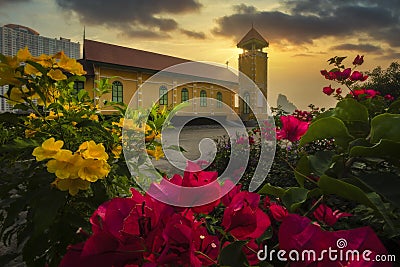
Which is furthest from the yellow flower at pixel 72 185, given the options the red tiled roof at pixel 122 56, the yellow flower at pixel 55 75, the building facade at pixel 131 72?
the red tiled roof at pixel 122 56

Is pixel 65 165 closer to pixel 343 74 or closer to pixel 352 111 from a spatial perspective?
pixel 352 111

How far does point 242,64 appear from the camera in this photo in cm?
2592

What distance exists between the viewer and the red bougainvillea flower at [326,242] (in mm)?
289

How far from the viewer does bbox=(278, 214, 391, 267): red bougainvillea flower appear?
289 millimetres

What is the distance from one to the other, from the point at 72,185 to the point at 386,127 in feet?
2.56

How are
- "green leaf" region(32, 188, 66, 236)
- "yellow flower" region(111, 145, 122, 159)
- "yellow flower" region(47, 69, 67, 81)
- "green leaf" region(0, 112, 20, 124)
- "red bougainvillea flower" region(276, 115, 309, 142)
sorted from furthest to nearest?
"yellow flower" region(111, 145, 122, 159) → "yellow flower" region(47, 69, 67, 81) → "green leaf" region(0, 112, 20, 124) → "red bougainvillea flower" region(276, 115, 309, 142) → "green leaf" region(32, 188, 66, 236)

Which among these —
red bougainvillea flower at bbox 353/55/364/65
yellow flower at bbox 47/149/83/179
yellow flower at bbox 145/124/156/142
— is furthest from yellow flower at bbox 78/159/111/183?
red bougainvillea flower at bbox 353/55/364/65

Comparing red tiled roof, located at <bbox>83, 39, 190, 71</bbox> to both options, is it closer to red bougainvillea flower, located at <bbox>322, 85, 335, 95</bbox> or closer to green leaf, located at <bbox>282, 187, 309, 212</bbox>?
red bougainvillea flower, located at <bbox>322, 85, 335, 95</bbox>

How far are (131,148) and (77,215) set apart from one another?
28.2 inches

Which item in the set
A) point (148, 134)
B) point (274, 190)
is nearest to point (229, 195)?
point (274, 190)

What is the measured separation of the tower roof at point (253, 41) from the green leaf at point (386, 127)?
2720 centimetres

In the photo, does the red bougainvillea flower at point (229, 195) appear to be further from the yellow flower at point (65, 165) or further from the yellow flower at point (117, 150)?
the yellow flower at point (117, 150)

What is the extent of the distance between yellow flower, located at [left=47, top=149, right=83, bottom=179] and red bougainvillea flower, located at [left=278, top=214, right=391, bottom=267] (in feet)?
2.22

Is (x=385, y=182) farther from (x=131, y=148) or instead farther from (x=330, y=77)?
(x=330, y=77)
